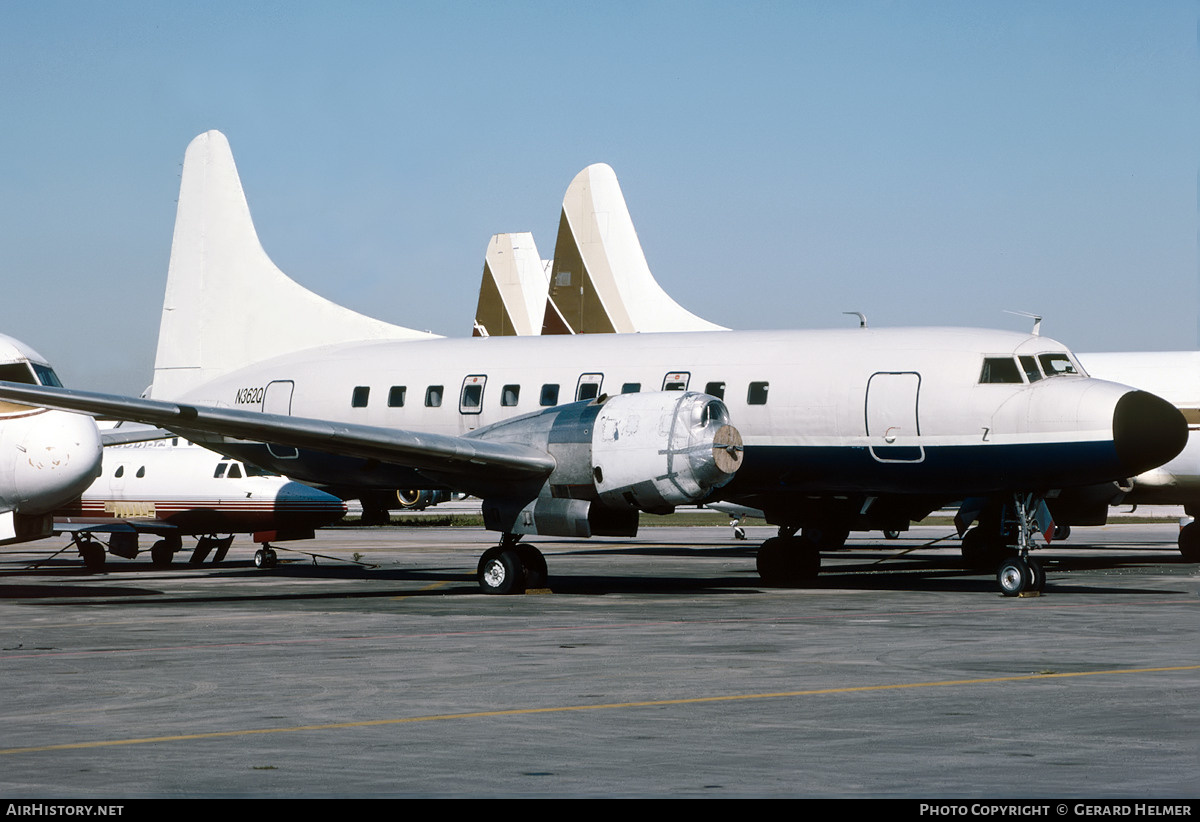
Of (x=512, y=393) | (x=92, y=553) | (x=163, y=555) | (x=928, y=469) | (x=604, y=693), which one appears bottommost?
(x=163, y=555)

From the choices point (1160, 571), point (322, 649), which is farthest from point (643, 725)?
point (1160, 571)

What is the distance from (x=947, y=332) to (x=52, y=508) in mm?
13031

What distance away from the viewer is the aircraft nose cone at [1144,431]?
20281mm

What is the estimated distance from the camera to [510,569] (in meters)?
21.9

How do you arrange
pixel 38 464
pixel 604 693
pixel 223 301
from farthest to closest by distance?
pixel 223 301 < pixel 38 464 < pixel 604 693

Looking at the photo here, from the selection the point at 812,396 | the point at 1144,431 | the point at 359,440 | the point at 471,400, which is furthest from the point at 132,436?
the point at 1144,431

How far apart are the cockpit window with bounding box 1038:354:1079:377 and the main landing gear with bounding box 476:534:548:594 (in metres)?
7.72

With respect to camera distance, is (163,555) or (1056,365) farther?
(163,555)

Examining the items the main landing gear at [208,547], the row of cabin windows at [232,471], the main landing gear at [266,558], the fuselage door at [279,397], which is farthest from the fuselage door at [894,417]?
the main landing gear at [208,547]

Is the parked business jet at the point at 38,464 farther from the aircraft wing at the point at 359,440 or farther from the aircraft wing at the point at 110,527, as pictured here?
the aircraft wing at the point at 110,527

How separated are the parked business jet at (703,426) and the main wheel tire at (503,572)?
27 mm

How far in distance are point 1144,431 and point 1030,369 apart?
1900mm

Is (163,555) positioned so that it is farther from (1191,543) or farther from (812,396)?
(1191,543)

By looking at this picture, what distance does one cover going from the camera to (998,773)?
8.03 metres
